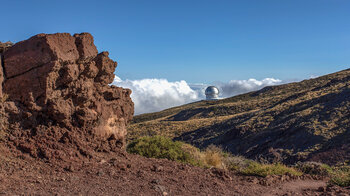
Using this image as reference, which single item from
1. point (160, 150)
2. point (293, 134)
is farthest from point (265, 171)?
point (293, 134)

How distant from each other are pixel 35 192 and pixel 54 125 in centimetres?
213

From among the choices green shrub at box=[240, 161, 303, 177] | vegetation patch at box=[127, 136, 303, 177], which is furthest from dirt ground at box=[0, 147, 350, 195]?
vegetation patch at box=[127, 136, 303, 177]

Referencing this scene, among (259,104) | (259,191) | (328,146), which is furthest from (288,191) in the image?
(259,104)

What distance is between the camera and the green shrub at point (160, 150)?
32.7ft

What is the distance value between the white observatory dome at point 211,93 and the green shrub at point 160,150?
78263mm

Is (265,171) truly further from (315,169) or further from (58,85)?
(58,85)

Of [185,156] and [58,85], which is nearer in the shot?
[58,85]

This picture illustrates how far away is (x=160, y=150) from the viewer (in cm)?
1014

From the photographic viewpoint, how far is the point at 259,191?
6922 mm

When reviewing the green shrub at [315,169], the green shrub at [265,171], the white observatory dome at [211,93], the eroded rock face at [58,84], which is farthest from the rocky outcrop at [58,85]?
the white observatory dome at [211,93]

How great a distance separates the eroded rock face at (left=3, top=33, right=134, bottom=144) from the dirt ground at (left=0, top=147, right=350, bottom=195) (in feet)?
2.94

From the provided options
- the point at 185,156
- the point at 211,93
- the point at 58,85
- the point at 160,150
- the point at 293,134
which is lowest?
A: the point at 293,134

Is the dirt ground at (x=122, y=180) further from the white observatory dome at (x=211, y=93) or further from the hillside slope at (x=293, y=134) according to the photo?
the white observatory dome at (x=211, y=93)

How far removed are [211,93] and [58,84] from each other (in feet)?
274
